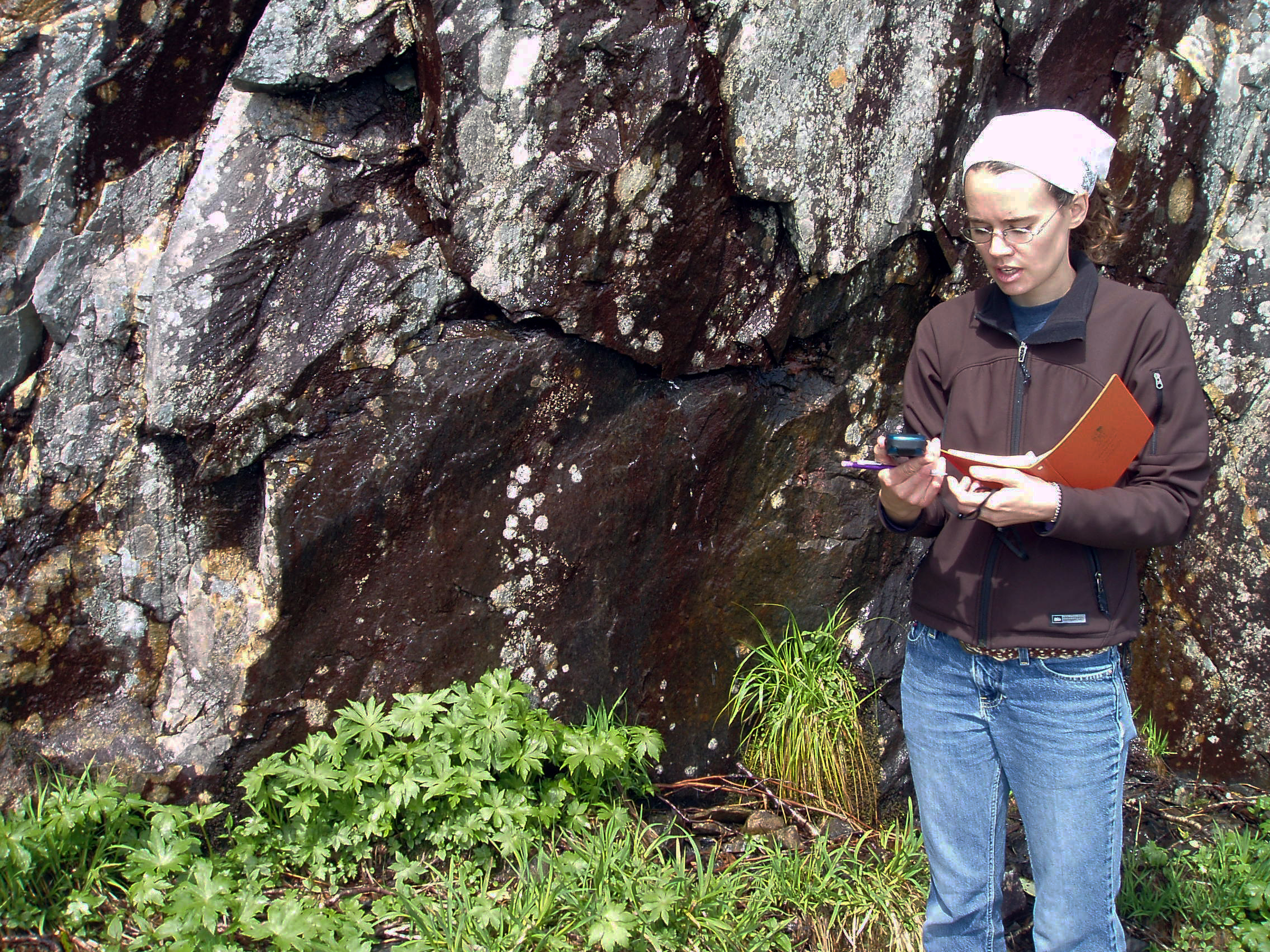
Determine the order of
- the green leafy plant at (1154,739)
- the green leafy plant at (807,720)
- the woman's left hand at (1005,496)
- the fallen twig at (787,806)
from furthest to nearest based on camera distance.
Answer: the green leafy plant at (1154,739), the green leafy plant at (807,720), the fallen twig at (787,806), the woman's left hand at (1005,496)

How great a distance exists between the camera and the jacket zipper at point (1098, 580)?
6.92ft

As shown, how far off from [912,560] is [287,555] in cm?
225

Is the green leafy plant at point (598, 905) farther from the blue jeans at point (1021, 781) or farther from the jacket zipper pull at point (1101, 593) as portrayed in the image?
the jacket zipper pull at point (1101, 593)

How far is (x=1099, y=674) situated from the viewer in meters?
2.13

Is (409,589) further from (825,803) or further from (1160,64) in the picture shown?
(1160,64)

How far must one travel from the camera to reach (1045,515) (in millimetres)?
2006

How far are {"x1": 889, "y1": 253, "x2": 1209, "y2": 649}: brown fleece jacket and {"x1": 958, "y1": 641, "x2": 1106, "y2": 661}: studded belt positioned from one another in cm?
2


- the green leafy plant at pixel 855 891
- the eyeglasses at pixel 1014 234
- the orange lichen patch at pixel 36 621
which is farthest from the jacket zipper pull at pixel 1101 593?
the orange lichen patch at pixel 36 621

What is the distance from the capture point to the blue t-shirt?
7.20ft

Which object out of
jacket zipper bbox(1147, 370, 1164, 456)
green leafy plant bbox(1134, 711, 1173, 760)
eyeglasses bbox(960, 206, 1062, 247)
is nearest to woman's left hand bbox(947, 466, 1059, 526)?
jacket zipper bbox(1147, 370, 1164, 456)

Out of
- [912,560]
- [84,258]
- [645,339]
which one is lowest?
[912,560]

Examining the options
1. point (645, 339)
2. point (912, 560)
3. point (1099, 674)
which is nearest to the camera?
point (1099, 674)

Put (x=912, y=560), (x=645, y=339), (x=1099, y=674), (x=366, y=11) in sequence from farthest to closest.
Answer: (x=912, y=560), (x=645, y=339), (x=366, y=11), (x=1099, y=674)

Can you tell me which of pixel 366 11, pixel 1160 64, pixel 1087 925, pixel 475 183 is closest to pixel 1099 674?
pixel 1087 925
